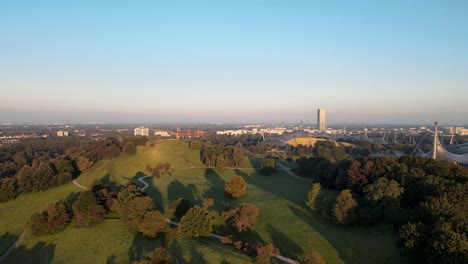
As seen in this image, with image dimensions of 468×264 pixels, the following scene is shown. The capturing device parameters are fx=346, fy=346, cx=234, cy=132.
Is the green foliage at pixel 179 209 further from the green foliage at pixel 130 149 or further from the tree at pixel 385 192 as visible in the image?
the green foliage at pixel 130 149

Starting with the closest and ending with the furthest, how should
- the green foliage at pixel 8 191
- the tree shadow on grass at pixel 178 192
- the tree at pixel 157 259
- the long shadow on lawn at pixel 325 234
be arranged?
the tree at pixel 157 259, the long shadow on lawn at pixel 325 234, the tree shadow on grass at pixel 178 192, the green foliage at pixel 8 191

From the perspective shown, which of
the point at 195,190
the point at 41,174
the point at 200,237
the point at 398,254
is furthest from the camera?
the point at 41,174

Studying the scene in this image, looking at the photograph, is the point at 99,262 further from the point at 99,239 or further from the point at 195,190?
the point at 195,190

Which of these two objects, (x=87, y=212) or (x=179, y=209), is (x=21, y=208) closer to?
(x=87, y=212)

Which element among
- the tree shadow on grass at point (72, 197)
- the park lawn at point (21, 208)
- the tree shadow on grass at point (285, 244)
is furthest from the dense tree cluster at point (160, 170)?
the tree shadow on grass at point (285, 244)

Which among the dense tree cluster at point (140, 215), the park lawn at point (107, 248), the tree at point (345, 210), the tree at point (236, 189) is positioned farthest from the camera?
the tree at point (236, 189)

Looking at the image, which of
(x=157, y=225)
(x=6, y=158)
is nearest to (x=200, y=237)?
(x=157, y=225)

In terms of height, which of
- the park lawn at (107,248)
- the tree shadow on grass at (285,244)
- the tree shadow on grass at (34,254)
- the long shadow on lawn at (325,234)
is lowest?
the tree shadow on grass at (34,254)
